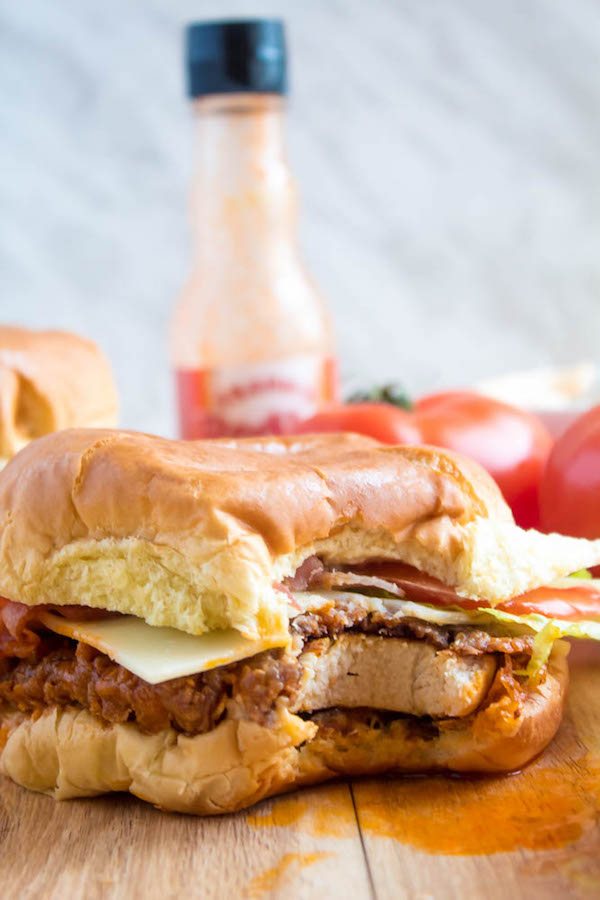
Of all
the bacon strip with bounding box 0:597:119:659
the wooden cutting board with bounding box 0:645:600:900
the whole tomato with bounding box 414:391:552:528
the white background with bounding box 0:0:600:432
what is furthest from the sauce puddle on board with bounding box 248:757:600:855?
the white background with bounding box 0:0:600:432

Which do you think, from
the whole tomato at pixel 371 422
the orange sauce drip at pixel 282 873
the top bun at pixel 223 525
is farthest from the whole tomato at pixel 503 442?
the orange sauce drip at pixel 282 873

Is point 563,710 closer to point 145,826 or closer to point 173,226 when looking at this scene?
point 145,826

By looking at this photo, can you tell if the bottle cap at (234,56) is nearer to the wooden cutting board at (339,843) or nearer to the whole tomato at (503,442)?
the whole tomato at (503,442)

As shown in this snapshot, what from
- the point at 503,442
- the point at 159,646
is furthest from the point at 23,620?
the point at 503,442

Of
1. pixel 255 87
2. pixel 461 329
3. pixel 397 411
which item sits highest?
pixel 255 87

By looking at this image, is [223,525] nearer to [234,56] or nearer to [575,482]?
[575,482]

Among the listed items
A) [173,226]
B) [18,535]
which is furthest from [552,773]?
[173,226]

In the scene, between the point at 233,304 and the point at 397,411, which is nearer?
the point at 397,411
